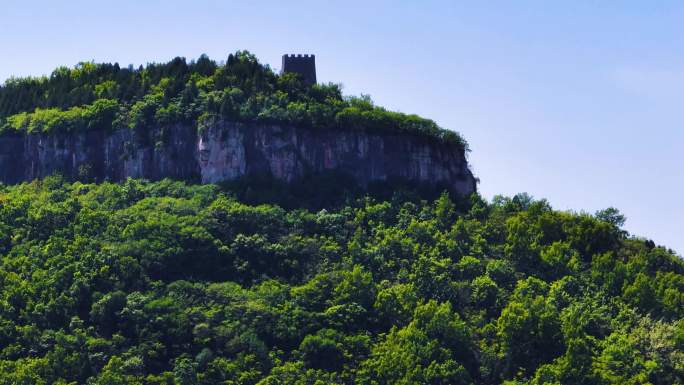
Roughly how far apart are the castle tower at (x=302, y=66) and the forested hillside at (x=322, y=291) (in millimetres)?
16324

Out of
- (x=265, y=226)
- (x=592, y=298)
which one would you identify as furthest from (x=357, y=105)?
(x=592, y=298)

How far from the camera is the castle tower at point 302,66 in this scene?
17075 cm

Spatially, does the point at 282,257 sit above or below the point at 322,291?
above

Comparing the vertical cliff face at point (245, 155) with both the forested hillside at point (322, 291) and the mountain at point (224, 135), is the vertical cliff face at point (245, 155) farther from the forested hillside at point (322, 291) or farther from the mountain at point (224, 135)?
the forested hillside at point (322, 291)

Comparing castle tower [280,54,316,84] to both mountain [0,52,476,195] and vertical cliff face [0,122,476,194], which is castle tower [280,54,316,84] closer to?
mountain [0,52,476,195]

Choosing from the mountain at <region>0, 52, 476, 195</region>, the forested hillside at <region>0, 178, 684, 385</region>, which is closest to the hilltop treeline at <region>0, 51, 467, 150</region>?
the mountain at <region>0, 52, 476, 195</region>

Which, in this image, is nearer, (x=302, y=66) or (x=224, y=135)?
(x=224, y=135)

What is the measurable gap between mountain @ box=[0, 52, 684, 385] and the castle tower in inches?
129

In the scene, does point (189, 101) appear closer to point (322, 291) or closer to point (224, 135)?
point (224, 135)

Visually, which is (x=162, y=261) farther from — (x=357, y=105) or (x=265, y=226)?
(x=357, y=105)

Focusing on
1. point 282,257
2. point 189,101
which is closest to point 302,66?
point 189,101

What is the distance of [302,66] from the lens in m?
171

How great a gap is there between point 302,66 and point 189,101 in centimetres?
1194

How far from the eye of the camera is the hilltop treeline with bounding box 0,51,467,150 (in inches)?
6348
